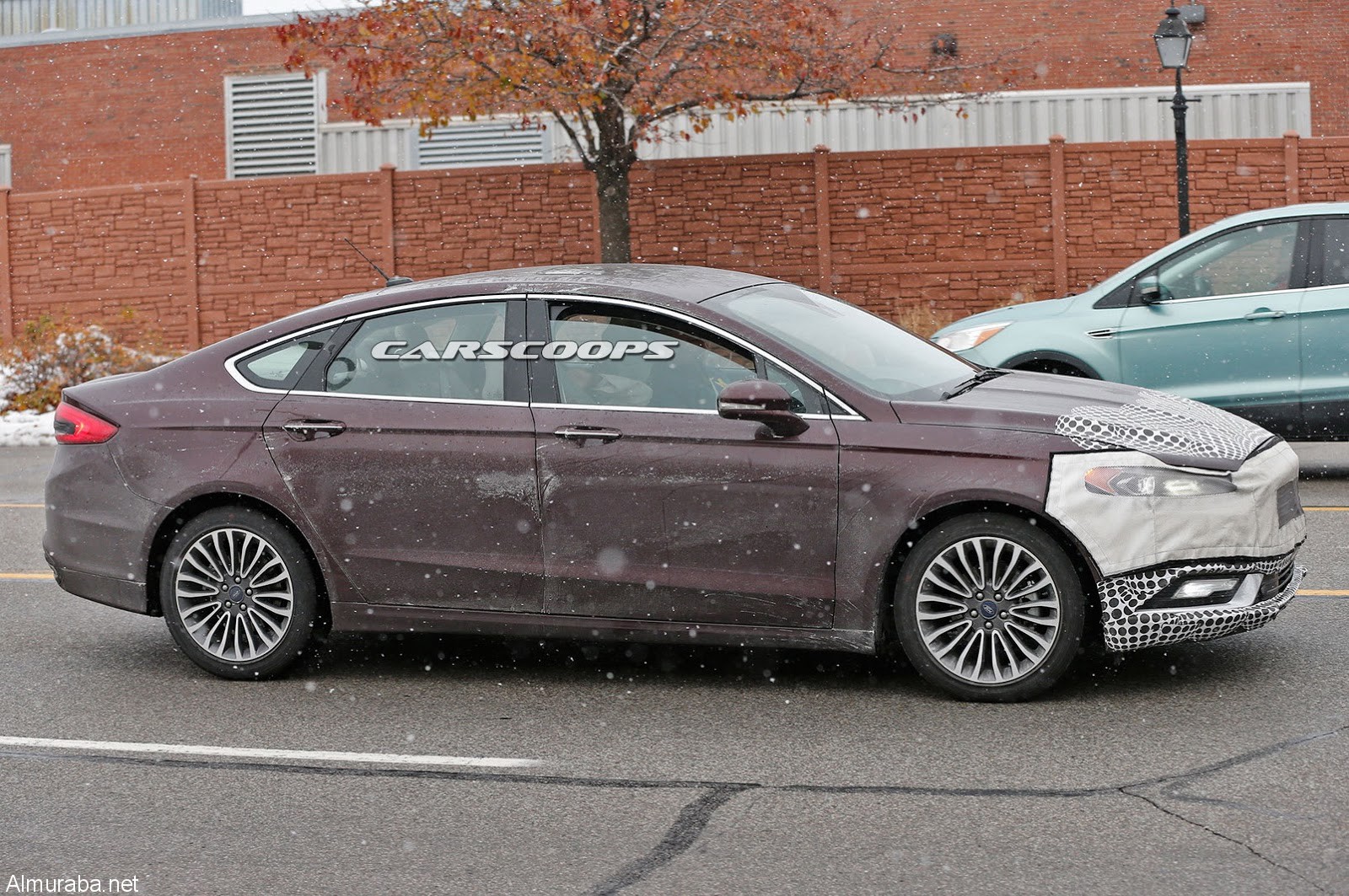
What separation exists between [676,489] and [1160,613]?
1810mm

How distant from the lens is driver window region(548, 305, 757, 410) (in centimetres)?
634

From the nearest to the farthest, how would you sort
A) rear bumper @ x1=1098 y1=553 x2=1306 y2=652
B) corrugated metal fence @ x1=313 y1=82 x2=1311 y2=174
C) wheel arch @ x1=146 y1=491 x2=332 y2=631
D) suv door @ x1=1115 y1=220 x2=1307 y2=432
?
rear bumper @ x1=1098 y1=553 x2=1306 y2=652 → wheel arch @ x1=146 y1=491 x2=332 y2=631 → suv door @ x1=1115 y1=220 x2=1307 y2=432 → corrugated metal fence @ x1=313 y1=82 x2=1311 y2=174

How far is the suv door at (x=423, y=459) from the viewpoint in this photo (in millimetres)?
6426

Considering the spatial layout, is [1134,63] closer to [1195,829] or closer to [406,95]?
[406,95]

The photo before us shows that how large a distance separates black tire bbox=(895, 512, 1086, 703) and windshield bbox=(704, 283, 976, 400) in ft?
2.15

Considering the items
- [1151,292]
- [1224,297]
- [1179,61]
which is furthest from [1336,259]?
[1179,61]

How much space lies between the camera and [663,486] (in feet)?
20.5

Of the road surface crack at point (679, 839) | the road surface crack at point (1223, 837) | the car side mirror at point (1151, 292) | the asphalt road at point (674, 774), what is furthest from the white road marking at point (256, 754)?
the car side mirror at point (1151, 292)

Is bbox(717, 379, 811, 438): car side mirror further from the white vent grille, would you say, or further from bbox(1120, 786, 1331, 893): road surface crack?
the white vent grille

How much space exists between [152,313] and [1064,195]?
1324 cm

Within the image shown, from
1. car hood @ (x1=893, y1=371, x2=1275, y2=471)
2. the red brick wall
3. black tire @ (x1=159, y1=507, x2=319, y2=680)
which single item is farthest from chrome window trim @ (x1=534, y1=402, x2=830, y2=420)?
the red brick wall

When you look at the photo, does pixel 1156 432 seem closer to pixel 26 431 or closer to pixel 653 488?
pixel 653 488

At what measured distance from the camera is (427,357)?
6707 mm

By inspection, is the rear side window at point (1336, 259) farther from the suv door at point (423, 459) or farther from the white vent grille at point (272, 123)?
the white vent grille at point (272, 123)
